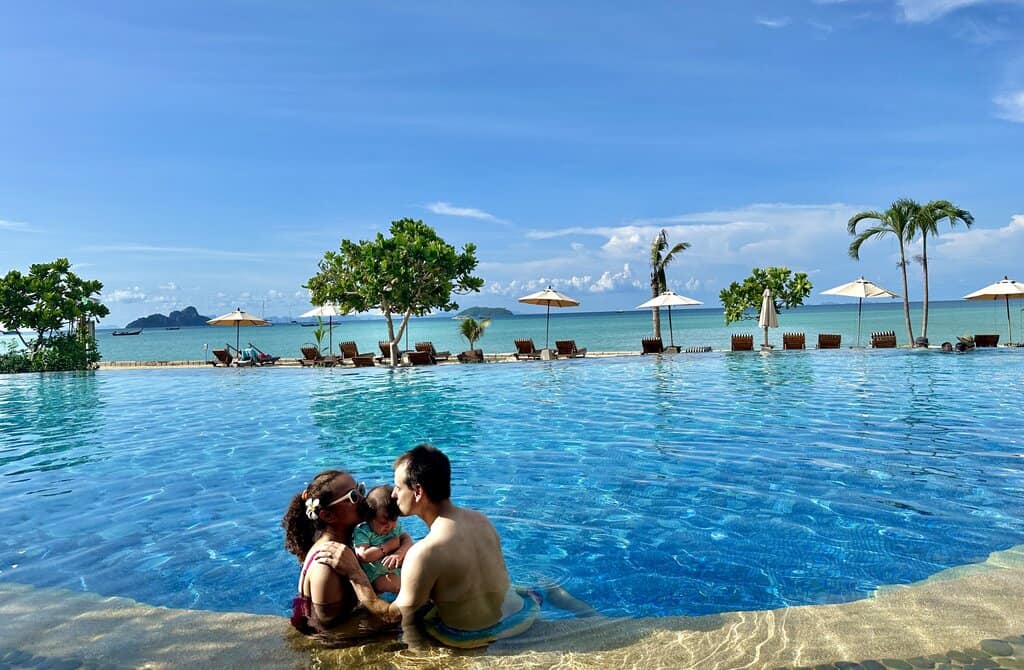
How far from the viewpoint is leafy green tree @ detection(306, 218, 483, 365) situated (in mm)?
23484

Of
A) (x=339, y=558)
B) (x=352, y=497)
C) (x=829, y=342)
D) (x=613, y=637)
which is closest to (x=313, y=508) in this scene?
(x=352, y=497)

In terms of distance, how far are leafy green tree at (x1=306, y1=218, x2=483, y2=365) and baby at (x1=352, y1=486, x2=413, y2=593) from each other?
19.3m

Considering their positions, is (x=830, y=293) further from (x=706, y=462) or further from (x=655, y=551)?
(x=655, y=551)

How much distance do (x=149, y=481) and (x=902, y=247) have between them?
2984 centimetres

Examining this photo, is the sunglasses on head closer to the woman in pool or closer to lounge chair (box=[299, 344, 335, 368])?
the woman in pool

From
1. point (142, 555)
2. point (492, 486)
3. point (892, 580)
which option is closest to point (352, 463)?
point (492, 486)

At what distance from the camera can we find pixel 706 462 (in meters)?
8.59

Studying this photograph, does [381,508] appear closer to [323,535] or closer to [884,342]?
[323,535]

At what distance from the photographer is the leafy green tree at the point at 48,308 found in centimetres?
2572

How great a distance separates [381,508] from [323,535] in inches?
13.5

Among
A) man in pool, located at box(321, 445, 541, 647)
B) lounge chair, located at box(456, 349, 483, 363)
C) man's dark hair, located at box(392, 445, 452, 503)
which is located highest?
lounge chair, located at box(456, 349, 483, 363)

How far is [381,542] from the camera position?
3.90 m

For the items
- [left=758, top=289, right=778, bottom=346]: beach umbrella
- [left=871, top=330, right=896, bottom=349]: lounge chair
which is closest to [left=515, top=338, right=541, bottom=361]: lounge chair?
[left=758, top=289, right=778, bottom=346]: beach umbrella

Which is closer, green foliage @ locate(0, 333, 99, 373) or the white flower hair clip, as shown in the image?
the white flower hair clip
